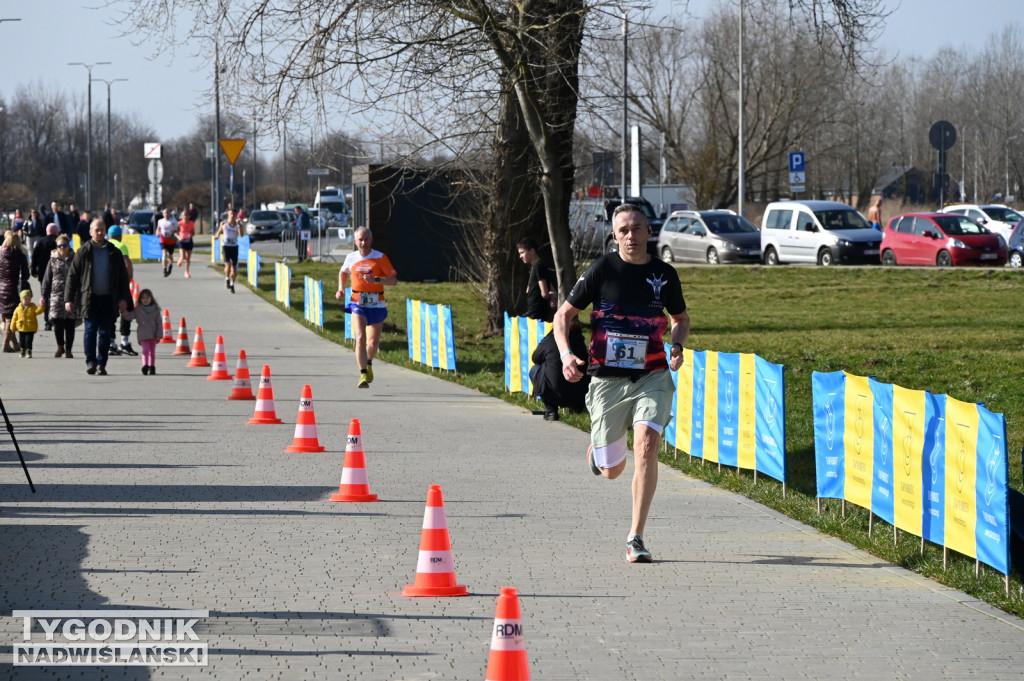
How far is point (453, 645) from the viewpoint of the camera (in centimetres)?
566

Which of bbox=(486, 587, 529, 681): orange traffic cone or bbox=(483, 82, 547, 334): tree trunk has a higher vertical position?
bbox=(483, 82, 547, 334): tree trunk

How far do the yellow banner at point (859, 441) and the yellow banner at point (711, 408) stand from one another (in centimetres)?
205

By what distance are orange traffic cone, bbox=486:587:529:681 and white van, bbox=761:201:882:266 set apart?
30.9 meters

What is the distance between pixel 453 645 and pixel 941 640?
1955 mm

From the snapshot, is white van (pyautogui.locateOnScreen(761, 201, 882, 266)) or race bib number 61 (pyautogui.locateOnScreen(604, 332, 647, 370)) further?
white van (pyautogui.locateOnScreen(761, 201, 882, 266))

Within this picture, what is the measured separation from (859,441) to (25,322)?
14434mm

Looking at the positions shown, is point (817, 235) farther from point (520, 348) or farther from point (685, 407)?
point (685, 407)

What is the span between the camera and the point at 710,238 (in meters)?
38.1

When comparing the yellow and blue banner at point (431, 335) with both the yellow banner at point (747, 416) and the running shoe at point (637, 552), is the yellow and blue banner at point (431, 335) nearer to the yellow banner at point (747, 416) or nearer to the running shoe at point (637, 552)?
the yellow banner at point (747, 416)

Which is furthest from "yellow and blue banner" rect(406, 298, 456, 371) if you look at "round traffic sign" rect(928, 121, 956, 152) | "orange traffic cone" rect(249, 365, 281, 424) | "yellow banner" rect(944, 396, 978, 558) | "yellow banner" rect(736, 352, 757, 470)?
"round traffic sign" rect(928, 121, 956, 152)

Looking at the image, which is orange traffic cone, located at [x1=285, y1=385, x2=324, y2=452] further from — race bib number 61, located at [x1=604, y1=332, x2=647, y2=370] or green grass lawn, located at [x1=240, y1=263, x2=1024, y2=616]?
race bib number 61, located at [x1=604, y1=332, x2=647, y2=370]

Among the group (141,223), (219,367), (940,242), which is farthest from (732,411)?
(141,223)

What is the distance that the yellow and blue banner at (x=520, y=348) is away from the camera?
14.9 m

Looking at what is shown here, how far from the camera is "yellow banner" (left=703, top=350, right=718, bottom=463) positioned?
34.5ft
